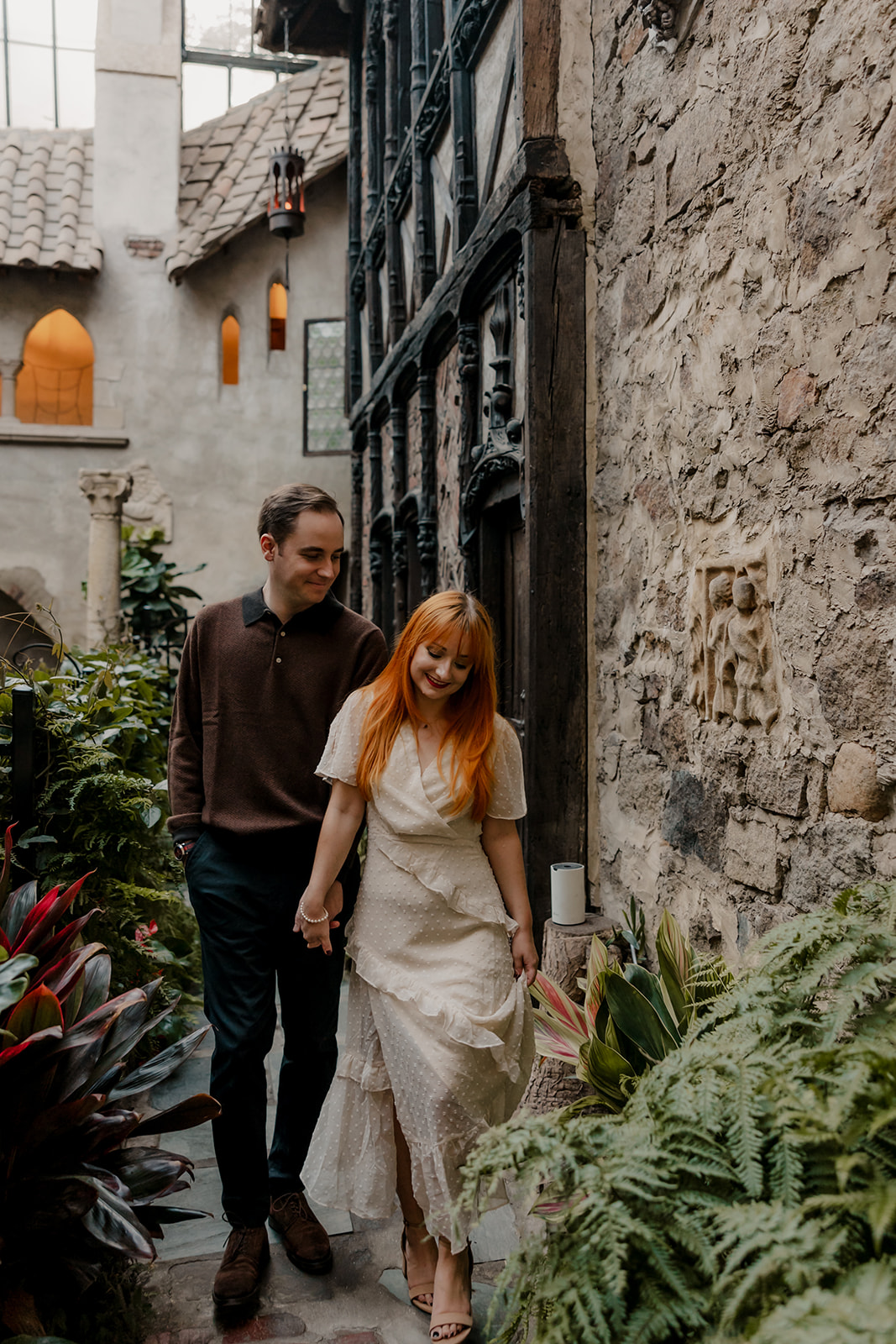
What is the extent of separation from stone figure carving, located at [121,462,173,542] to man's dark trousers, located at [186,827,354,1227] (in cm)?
837

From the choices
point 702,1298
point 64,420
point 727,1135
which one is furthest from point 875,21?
point 64,420

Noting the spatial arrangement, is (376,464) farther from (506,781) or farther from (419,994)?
(419,994)

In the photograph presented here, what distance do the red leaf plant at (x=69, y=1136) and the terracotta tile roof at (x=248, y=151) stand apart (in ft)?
30.4

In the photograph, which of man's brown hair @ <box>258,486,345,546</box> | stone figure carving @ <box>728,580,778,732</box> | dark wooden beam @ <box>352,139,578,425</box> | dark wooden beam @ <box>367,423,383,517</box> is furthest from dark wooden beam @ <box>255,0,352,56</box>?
stone figure carving @ <box>728,580,778,732</box>

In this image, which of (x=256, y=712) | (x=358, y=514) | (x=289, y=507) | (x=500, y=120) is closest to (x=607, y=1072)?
(x=256, y=712)

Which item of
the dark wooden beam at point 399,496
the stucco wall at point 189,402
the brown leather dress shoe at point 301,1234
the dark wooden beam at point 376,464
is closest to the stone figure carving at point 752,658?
the brown leather dress shoe at point 301,1234

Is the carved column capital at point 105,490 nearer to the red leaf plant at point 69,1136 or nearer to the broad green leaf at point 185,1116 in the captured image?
the red leaf plant at point 69,1136

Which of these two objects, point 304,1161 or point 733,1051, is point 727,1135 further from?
point 304,1161

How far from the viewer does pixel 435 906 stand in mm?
2285

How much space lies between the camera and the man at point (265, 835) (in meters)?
2.42

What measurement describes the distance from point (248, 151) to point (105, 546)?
17.3ft

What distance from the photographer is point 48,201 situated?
1041cm

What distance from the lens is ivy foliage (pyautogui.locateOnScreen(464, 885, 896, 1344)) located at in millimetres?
1184

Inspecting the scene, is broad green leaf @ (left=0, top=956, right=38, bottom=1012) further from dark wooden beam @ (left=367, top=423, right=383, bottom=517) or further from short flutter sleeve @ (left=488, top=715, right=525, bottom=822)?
dark wooden beam @ (left=367, top=423, right=383, bottom=517)
